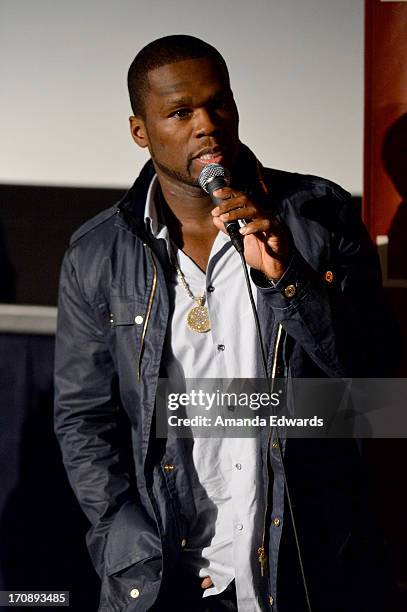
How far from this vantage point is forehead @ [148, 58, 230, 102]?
5.55 ft

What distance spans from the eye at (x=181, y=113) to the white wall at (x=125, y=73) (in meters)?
0.34

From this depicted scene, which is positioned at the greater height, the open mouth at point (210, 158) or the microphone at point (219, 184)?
the open mouth at point (210, 158)

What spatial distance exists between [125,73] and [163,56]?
0.31 m

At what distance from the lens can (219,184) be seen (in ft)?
4.76

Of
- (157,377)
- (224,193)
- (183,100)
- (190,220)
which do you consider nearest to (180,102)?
(183,100)

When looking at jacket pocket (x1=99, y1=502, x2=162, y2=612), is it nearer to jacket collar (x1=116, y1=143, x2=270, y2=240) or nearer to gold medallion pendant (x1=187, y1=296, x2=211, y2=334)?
gold medallion pendant (x1=187, y1=296, x2=211, y2=334)

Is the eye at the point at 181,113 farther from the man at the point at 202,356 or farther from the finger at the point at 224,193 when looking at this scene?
the finger at the point at 224,193

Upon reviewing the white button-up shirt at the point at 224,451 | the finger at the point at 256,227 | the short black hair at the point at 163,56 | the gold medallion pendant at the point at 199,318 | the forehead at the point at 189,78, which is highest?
the short black hair at the point at 163,56

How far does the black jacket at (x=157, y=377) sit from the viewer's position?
5.47 feet

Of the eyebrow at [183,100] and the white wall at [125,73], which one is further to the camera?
the white wall at [125,73]

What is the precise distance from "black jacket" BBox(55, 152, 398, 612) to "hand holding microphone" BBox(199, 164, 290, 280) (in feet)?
0.16

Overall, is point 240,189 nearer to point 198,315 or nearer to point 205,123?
point 205,123

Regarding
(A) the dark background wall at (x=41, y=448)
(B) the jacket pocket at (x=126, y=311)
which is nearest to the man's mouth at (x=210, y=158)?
(B) the jacket pocket at (x=126, y=311)

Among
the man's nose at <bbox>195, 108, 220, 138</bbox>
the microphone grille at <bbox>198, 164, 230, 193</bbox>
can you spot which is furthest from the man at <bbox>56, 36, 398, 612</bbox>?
the microphone grille at <bbox>198, 164, 230, 193</bbox>
